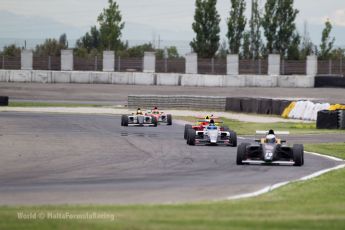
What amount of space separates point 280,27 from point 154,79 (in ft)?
60.1

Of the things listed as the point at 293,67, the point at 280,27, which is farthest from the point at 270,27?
the point at 293,67

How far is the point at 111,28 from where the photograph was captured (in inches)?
3516

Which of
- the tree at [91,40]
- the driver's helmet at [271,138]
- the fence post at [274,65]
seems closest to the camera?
the driver's helmet at [271,138]

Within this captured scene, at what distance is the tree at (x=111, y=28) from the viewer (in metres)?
88.3

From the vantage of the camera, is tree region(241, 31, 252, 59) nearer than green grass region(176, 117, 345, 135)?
No

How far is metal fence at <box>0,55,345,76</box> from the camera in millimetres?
71938

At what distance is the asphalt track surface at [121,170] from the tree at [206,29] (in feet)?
170

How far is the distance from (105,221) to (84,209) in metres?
1.33

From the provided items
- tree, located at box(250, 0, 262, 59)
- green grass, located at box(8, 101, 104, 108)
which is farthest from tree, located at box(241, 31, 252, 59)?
green grass, located at box(8, 101, 104, 108)

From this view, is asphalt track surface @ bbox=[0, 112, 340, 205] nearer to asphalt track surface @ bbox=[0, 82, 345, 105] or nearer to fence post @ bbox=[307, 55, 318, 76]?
asphalt track surface @ bbox=[0, 82, 345, 105]

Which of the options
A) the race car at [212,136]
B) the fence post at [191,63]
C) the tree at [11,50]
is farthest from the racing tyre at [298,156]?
the tree at [11,50]

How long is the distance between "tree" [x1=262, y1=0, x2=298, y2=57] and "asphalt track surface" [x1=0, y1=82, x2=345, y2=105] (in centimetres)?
1757

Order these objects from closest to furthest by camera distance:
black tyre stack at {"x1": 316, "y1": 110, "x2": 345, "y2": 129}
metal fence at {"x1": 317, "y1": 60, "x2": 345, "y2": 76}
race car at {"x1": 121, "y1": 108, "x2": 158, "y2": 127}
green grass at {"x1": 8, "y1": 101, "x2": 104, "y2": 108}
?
black tyre stack at {"x1": 316, "y1": 110, "x2": 345, "y2": 129}
race car at {"x1": 121, "y1": 108, "x2": 158, "y2": 127}
green grass at {"x1": 8, "y1": 101, "x2": 104, "y2": 108}
metal fence at {"x1": 317, "y1": 60, "x2": 345, "y2": 76}

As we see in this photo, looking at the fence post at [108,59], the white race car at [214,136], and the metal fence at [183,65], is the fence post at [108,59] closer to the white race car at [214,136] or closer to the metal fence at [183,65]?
the metal fence at [183,65]
